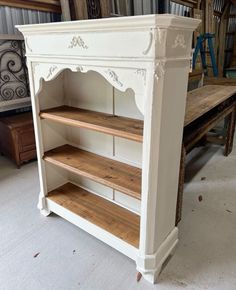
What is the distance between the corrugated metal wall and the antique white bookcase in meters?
1.37

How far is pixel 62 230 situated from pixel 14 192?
784 mm

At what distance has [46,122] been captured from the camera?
196cm

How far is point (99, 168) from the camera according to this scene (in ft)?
5.77

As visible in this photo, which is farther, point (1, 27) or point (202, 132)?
point (1, 27)

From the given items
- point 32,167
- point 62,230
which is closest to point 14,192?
point 32,167

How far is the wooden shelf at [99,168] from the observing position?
5.08 ft

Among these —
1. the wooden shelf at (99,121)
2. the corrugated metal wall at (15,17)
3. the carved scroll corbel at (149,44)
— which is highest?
the corrugated metal wall at (15,17)

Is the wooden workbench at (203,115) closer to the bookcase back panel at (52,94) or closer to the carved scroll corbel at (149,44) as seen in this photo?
the carved scroll corbel at (149,44)

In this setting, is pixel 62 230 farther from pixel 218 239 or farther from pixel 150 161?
pixel 218 239

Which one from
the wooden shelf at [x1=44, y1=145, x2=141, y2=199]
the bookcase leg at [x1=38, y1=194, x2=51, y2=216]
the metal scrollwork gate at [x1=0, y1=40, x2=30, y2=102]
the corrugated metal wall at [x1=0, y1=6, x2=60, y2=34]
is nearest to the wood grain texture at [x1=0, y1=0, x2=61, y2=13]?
the corrugated metal wall at [x1=0, y1=6, x2=60, y2=34]

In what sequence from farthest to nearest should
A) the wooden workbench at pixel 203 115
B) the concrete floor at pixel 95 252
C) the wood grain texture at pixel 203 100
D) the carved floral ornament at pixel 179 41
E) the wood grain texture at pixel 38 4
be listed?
the wood grain texture at pixel 38 4 < the wood grain texture at pixel 203 100 < the wooden workbench at pixel 203 115 < the concrete floor at pixel 95 252 < the carved floral ornament at pixel 179 41

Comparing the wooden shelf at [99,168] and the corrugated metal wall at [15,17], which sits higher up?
the corrugated metal wall at [15,17]

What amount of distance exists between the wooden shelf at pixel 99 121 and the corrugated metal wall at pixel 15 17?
1524 millimetres

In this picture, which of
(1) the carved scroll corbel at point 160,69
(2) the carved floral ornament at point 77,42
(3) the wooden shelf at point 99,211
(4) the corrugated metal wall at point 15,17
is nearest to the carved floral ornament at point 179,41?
(1) the carved scroll corbel at point 160,69
